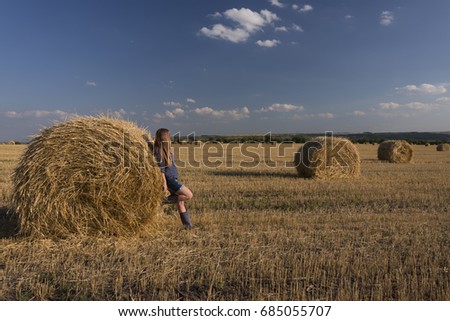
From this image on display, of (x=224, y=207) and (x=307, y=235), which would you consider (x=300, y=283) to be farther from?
(x=224, y=207)

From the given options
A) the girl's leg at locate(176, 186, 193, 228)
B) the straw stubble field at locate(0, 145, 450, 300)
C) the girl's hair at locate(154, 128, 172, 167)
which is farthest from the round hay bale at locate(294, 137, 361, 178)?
the girl's hair at locate(154, 128, 172, 167)

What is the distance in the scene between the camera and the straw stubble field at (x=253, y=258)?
4.63 metres

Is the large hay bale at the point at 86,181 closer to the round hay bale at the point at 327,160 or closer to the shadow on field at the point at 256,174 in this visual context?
the shadow on field at the point at 256,174

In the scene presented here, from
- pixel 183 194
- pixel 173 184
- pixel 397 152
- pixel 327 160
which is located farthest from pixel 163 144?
pixel 397 152

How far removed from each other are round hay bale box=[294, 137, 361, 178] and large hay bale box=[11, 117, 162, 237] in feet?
31.6

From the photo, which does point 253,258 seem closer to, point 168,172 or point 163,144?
point 168,172

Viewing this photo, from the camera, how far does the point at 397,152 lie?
2503 centimetres

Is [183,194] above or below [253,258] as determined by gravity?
above

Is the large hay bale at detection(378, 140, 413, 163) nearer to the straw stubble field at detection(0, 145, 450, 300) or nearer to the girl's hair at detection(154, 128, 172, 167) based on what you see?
the straw stubble field at detection(0, 145, 450, 300)

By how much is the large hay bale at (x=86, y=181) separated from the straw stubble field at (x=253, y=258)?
34cm

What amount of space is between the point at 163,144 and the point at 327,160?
1012 centimetres

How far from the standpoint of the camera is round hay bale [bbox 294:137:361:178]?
52.0ft
